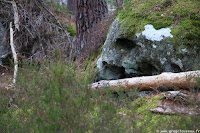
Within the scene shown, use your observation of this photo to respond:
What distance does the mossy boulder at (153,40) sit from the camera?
3601mm

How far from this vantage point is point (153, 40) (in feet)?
12.6

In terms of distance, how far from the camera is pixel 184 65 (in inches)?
139

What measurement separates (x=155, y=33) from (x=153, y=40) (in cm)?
16

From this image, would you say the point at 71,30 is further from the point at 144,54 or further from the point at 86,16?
the point at 144,54

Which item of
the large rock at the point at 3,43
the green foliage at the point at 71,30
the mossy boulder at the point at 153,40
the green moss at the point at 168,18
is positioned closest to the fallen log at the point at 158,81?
the mossy boulder at the point at 153,40

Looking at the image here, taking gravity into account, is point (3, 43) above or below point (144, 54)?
above

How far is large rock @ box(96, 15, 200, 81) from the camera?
358 centimetres

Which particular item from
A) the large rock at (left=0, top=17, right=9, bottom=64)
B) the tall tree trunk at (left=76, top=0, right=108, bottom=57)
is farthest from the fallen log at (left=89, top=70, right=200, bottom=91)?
the large rock at (left=0, top=17, right=9, bottom=64)

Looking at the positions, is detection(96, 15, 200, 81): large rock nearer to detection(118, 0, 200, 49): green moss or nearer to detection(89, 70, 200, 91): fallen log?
detection(118, 0, 200, 49): green moss

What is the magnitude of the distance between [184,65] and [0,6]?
8238 mm

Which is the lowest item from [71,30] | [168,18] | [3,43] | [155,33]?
[3,43]

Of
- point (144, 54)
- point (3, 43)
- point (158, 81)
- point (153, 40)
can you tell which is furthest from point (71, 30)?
point (158, 81)

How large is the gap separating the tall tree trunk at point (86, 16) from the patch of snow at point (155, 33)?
342 cm

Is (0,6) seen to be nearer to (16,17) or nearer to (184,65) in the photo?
(16,17)
